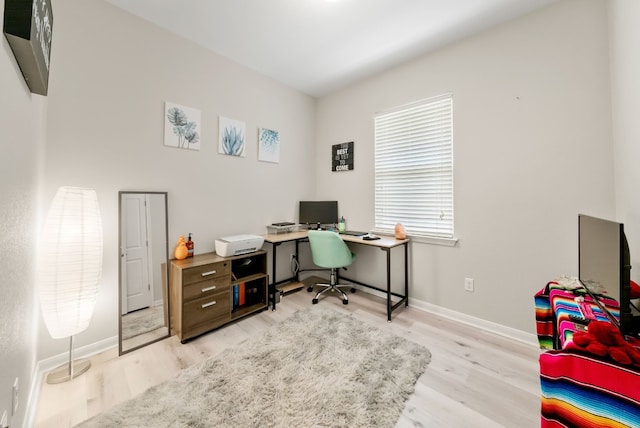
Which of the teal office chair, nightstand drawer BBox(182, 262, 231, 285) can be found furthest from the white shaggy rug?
the teal office chair

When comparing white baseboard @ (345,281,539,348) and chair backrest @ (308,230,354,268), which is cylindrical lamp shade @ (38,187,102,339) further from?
white baseboard @ (345,281,539,348)

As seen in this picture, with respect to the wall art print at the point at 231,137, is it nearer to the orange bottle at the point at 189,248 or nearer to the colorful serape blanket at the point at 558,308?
the orange bottle at the point at 189,248

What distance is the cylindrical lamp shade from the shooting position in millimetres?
1497

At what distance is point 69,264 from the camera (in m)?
1.54

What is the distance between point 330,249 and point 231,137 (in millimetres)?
1715

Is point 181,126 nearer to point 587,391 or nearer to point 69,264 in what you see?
point 69,264

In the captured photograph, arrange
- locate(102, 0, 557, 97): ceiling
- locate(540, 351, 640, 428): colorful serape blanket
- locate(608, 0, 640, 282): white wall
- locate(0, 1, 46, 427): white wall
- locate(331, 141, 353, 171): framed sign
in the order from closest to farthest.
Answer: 1. locate(540, 351, 640, 428): colorful serape blanket
2. locate(0, 1, 46, 427): white wall
3. locate(608, 0, 640, 282): white wall
4. locate(102, 0, 557, 97): ceiling
5. locate(331, 141, 353, 171): framed sign

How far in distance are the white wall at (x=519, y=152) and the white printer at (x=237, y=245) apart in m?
1.81

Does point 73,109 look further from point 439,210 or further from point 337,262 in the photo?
point 439,210

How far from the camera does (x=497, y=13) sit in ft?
6.61

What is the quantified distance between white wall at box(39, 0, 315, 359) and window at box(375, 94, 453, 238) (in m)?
1.49

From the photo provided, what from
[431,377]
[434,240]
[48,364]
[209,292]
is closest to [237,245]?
[209,292]

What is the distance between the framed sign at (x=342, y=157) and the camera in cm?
331

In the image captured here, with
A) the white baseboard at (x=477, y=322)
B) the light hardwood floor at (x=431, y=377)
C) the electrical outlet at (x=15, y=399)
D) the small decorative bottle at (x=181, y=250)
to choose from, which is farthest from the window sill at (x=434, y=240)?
the electrical outlet at (x=15, y=399)
